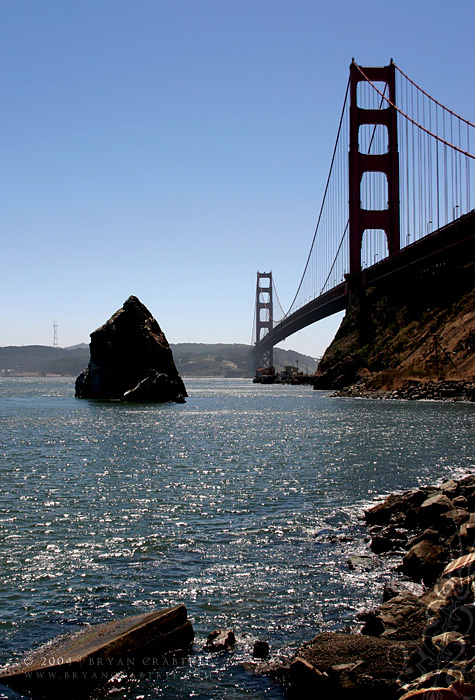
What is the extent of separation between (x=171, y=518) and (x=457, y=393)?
172ft

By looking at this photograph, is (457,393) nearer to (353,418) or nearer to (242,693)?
(353,418)

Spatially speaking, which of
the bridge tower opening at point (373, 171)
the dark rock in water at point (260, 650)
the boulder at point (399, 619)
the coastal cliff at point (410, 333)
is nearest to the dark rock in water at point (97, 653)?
the dark rock in water at point (260, 650)

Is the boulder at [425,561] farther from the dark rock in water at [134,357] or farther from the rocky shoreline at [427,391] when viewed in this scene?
the dark rock in water at [134,357]

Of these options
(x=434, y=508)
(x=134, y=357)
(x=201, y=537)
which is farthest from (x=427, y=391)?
(x=201, y=537)

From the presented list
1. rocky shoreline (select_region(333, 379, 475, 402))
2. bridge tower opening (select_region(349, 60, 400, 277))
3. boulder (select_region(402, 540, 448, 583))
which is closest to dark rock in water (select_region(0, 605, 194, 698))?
boulder (select_region(402, 540, 448, 583))

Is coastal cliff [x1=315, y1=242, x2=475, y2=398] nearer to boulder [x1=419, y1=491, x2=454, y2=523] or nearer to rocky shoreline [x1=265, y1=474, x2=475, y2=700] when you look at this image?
boulder [x1=419, y1=491, x2=454, y2=523]

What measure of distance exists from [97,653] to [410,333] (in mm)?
76097

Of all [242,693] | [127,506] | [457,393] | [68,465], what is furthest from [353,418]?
[242,693]

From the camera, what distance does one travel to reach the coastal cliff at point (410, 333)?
226 ft

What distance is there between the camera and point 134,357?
249 ft

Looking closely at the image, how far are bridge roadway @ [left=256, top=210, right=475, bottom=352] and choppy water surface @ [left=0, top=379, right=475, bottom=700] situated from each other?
43.8 metres

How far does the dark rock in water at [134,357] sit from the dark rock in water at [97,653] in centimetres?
6650

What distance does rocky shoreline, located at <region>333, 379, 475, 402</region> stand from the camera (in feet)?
205

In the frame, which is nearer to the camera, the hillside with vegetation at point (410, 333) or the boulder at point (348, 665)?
the boulder at point (348, 665)
